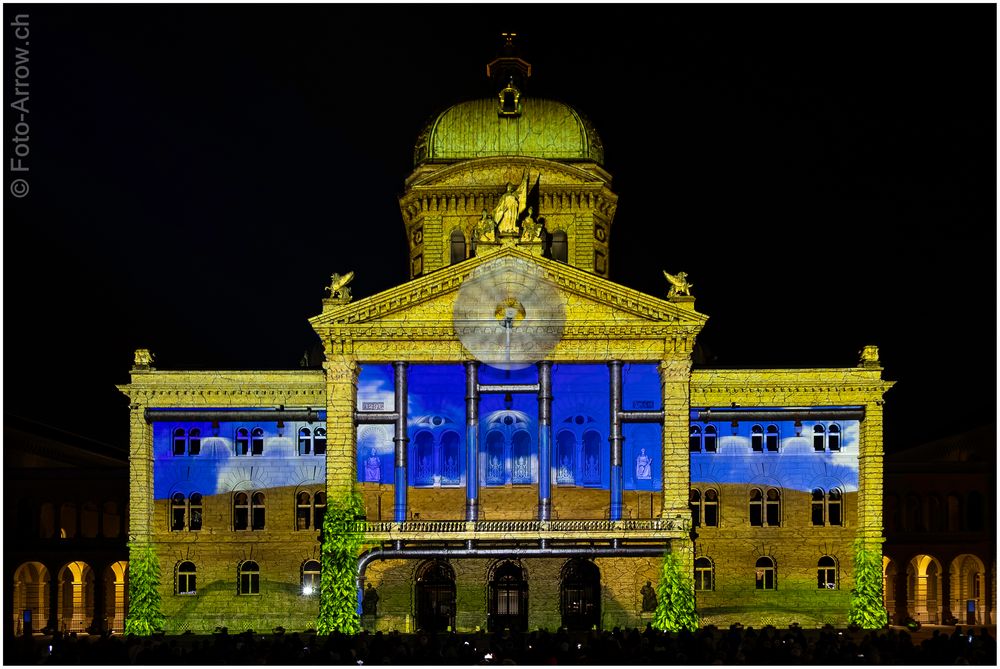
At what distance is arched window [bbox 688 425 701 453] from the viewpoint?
258 feet

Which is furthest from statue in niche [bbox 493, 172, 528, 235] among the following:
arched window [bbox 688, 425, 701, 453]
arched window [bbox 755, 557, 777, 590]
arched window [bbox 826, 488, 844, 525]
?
arched window [bbox 826, 488, 844, 525]

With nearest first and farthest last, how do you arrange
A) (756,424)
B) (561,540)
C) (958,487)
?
(561,540), (756,424), (958,487)

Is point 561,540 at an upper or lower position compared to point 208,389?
lower

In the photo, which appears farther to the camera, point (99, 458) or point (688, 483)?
point (99, 458)

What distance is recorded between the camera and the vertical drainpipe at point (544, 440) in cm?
7438

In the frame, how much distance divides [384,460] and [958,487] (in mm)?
28696

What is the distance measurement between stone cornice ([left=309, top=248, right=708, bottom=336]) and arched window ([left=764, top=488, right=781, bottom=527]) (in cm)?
871

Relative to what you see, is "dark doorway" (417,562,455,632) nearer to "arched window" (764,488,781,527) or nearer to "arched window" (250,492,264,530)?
"arched window" (250,492,264,530)

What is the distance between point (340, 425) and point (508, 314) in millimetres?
8555

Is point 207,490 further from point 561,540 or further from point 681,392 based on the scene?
point 681,392

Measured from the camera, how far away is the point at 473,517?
74.2 meters

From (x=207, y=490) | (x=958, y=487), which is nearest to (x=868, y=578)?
(x=958, y=487)

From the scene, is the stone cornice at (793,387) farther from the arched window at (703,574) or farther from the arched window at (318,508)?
the arched window at (318,508)

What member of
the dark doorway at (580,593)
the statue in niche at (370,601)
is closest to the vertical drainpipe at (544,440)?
the dark doorway at (580,593)
